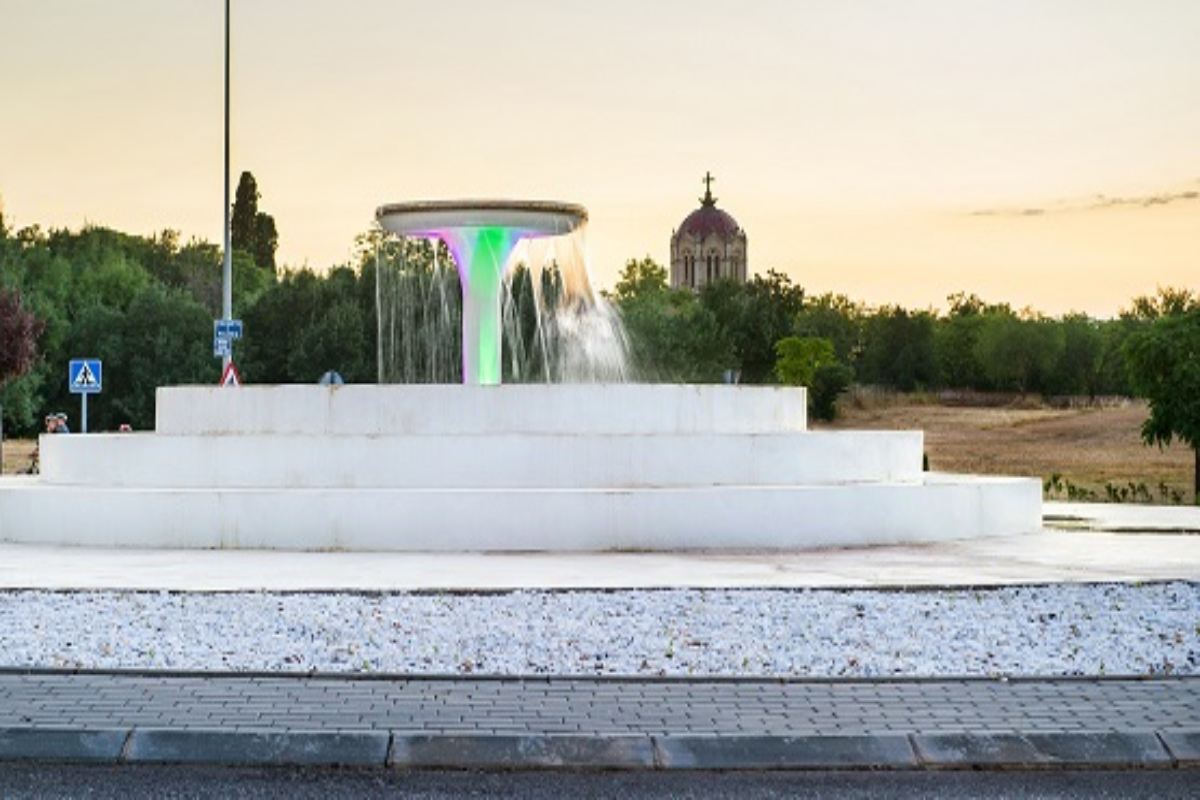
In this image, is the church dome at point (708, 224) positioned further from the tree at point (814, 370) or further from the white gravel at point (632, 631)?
the white gravel at point (632, 631)

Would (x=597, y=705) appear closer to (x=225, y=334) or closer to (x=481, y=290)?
(x=481, y=290)

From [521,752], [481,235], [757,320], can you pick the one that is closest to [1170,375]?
[481,235]

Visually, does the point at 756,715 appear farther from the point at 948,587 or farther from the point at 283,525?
the point at 283,525

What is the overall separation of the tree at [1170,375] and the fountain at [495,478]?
2581 cm

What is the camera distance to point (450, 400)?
2061 centimetres

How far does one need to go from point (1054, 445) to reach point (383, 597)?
214ft

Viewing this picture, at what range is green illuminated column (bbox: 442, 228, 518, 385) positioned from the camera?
26.6 meters

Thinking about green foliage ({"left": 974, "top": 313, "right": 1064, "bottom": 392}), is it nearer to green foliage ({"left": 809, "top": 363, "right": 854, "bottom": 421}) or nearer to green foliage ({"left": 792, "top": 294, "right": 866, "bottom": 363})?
green foliage ({"left": 792, "top": 294, "right": 866, "bottom": 363})

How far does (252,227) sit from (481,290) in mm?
93311

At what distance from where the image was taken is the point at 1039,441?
256 feet

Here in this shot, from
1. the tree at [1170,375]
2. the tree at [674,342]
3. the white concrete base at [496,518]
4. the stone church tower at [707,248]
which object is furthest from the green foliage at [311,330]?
the stone church tower at [707,248]

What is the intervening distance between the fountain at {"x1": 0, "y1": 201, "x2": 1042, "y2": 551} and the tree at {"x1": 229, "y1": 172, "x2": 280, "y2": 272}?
315 ft

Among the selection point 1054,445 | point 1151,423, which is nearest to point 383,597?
point 1151,423

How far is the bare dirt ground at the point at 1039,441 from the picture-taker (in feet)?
193
